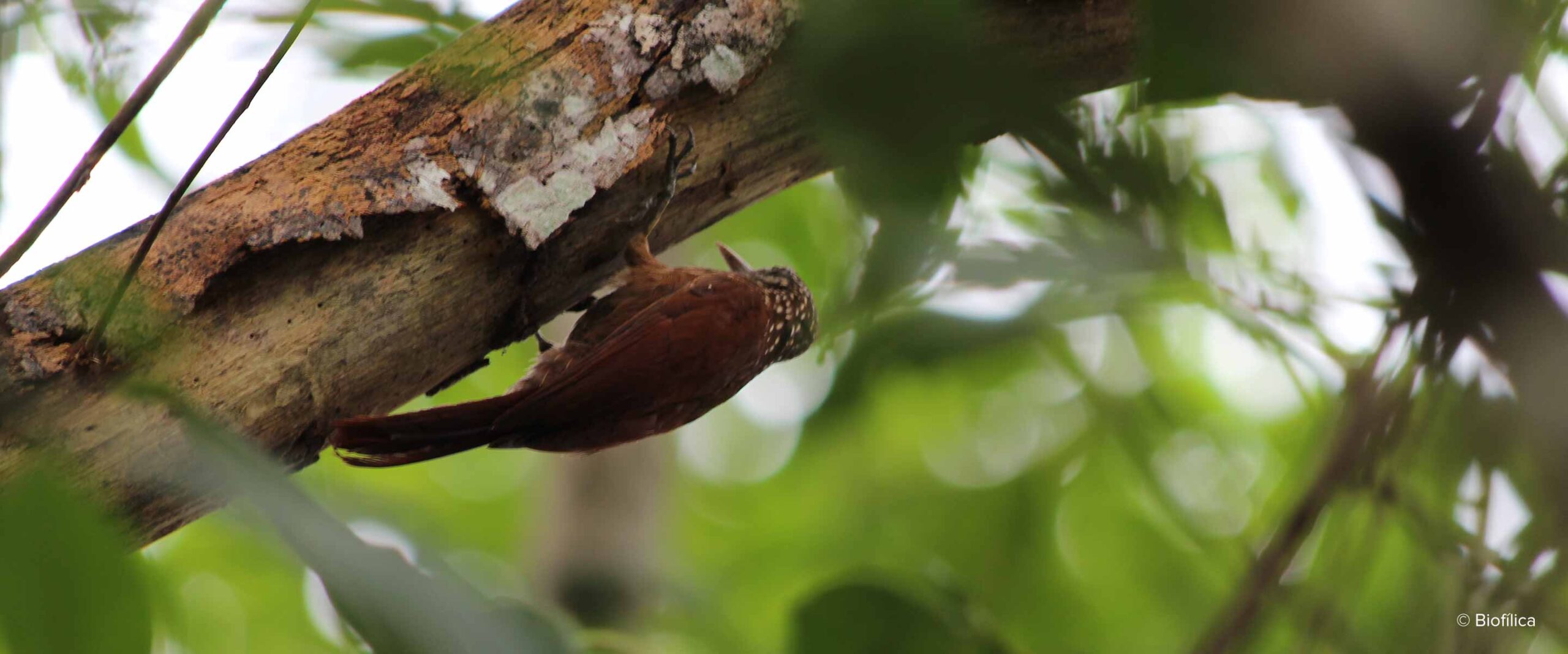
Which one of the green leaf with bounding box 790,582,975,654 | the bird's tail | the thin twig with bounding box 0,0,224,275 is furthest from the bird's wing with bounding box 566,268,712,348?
the thin twig with bounding box 0,0,224,275

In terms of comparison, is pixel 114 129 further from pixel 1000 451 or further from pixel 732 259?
pixel 1000 451

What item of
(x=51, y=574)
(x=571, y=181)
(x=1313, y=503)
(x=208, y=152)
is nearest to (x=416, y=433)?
(x=571, y=181)

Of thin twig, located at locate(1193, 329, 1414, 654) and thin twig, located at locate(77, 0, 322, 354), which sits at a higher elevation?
thin twig, located at locate(77, 0, 322, 354)

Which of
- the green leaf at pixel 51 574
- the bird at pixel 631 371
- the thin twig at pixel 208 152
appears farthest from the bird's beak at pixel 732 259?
the green leaf at pixel 51 574

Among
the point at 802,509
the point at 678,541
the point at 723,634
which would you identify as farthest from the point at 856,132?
the point at 678,541

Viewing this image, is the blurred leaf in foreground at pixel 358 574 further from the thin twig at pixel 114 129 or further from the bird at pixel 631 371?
the bird at pixel 631 371

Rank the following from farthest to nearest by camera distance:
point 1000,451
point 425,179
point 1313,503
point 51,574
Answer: point 1000,451 < point 425,179 < point 1313,503 < point 51,574

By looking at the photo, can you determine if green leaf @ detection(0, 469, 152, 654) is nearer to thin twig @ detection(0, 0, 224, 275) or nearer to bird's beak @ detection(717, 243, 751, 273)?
thin twig @ detection(0, 0, 224, 275)

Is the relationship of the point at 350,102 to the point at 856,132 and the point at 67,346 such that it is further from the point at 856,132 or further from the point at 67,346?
the point at 856,132

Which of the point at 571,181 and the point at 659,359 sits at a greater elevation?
the point at 571,181
